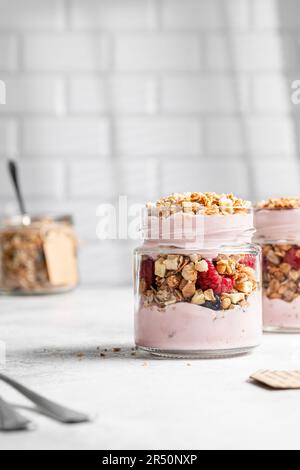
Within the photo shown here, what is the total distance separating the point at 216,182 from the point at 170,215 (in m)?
1.35

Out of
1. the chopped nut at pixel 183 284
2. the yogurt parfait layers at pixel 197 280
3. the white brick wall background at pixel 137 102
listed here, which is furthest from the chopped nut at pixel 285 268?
the white brick wall background at pixel 137 102

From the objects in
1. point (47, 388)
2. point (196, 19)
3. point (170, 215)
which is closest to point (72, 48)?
point (196, 19)

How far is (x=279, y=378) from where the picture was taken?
100cm

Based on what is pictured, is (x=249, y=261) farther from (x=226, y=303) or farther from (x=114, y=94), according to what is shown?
(x=114, y=94)

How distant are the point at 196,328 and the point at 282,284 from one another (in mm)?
302

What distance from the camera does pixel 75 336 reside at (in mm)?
1454

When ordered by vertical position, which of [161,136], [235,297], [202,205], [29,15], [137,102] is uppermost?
[29,15]

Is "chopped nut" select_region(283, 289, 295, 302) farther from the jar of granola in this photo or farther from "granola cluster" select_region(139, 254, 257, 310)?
the jar of granola

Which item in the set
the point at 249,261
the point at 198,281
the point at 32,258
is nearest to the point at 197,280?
the point at 198,281

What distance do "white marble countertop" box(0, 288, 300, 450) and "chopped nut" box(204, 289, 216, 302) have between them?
3.6 inches

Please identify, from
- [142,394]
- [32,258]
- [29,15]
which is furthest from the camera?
[29,15]

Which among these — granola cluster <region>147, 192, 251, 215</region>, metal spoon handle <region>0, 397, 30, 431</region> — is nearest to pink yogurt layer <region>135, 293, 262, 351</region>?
granola cluster <region>147, 192, 251, 215</region>

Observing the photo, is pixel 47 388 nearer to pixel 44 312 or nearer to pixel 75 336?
pixel 75 336

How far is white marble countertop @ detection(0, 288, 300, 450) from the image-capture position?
756 millimetres
